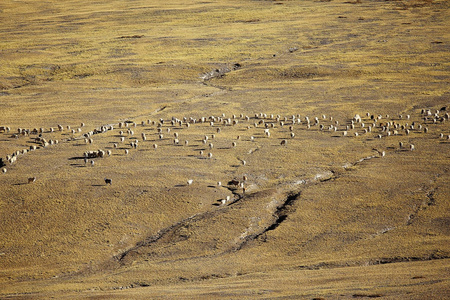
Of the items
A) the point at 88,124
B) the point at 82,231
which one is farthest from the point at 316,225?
the point at 88,124

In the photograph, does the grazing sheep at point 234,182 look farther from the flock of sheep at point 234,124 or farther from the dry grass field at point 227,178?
the flock of sheep at point 234,124

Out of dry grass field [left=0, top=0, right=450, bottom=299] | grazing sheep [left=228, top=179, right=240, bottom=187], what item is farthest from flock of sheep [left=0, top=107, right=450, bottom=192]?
grazing sheep [left=228, top=179, right=240, bottom=187]

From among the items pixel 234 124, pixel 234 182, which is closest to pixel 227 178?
pixel 234 182

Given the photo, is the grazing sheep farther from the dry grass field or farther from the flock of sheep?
the flock of sheep

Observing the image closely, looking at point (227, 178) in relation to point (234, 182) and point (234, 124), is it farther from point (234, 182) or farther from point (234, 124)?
point (234, 124)

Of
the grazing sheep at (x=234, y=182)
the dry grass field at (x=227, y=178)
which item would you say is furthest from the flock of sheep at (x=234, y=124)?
the grazing sheep at (x=234, y=182)

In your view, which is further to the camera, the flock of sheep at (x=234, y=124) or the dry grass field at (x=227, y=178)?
the flock of sheep at (x=234, y=124)
